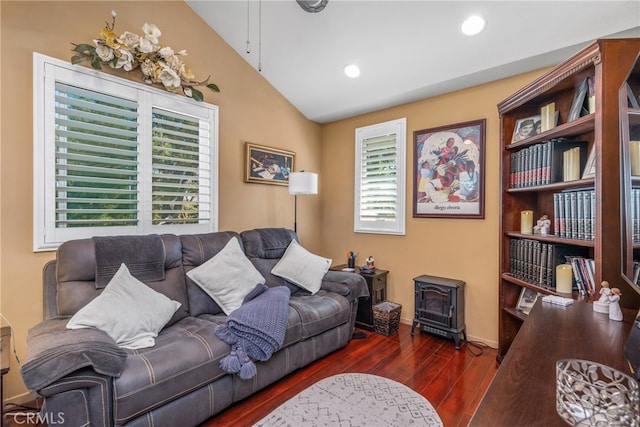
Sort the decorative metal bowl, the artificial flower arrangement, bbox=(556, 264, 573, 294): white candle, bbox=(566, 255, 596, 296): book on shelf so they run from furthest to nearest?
the artificial flower arrangement, bbox=(556, 264, 573, 294): white candle, bbox=(566, 255, 596, 296): book on shelf, the decorative metal bowl

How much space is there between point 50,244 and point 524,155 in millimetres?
3577

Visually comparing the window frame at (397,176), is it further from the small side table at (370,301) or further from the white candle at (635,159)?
the white candle at (635,159)

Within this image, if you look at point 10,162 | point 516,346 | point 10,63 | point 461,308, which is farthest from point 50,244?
point 461,308

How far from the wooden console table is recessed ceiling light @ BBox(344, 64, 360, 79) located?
258 centimetres

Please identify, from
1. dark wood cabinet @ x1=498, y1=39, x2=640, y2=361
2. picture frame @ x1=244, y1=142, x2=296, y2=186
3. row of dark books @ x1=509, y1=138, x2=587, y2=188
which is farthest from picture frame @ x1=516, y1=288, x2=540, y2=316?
picture frame @ x1=244, y1=142, x2=296, y2=186

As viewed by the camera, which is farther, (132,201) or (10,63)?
(132,201)

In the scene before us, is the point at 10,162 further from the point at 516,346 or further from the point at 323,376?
the point at 516,346

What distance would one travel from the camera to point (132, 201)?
248 centimetres

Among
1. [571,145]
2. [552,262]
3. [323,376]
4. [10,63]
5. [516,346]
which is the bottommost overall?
[323,376]

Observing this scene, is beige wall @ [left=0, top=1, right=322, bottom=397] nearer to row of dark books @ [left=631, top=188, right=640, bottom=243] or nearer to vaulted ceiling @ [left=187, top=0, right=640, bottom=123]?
vaulted ceiling @ [left=187, top=0, right=640, bottom=123]

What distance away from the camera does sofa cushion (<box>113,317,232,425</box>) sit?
1471 millimetres

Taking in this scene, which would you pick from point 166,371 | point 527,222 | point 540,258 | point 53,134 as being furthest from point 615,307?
point 53,134

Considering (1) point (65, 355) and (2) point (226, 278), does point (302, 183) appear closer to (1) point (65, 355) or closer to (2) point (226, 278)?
(2) point (226, 278)

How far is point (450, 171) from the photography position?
10.1 ft
